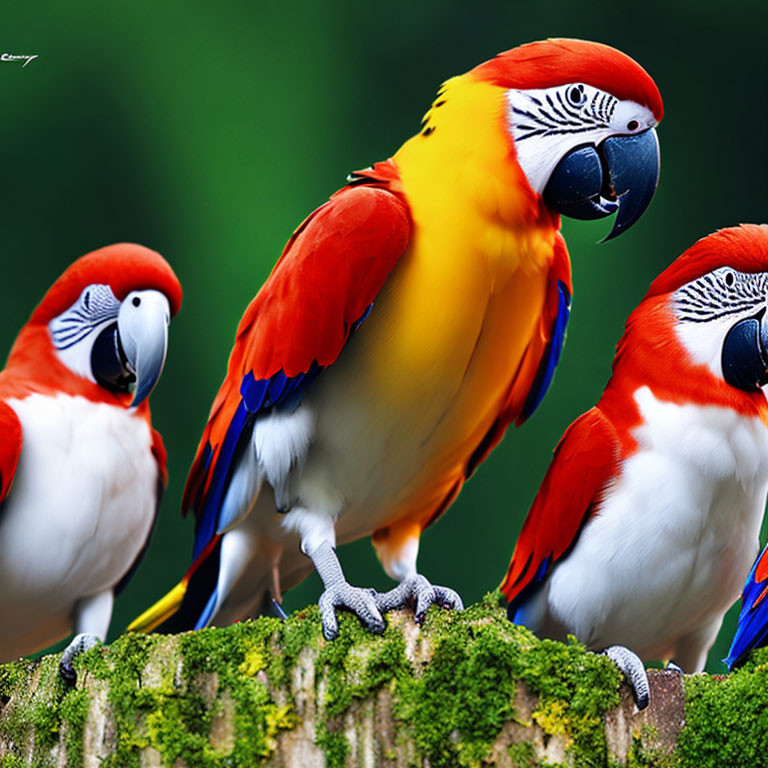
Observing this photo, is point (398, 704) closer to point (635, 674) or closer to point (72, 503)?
point (635, 674)

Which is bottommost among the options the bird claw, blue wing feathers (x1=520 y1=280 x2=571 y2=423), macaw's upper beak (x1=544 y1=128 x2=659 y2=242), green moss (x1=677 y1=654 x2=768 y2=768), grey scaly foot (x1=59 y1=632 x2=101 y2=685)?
green moss (x1=677 y1=654 x2=768 y2=768)

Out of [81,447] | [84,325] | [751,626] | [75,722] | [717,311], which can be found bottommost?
[751,626]

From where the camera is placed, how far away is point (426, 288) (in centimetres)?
172

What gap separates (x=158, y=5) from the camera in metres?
3.61

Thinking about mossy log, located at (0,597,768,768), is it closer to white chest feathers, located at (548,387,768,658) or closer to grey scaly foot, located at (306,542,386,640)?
grey scaly foot, located at (306,542,386,640)

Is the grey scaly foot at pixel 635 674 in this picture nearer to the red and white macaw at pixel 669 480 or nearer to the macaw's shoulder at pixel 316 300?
the red and white macaw at pixel 669 480

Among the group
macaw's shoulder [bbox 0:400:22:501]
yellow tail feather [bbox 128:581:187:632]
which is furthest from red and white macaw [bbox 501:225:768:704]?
macaw's shoulder [bbox 0:400:22:501]

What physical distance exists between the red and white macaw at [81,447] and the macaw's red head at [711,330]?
92 cm

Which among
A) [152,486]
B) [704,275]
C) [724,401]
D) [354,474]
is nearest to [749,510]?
[724,401]

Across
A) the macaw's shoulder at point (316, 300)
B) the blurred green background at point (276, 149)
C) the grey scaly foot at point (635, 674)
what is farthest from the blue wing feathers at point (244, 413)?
the blurred green background at point (276, 149)

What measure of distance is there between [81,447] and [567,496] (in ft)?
3.00

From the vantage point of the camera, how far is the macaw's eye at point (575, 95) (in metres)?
1.73

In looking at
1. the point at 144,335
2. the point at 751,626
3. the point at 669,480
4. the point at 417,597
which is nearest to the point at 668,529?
the point at 669,480

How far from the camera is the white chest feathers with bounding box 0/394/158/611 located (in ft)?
6.25
